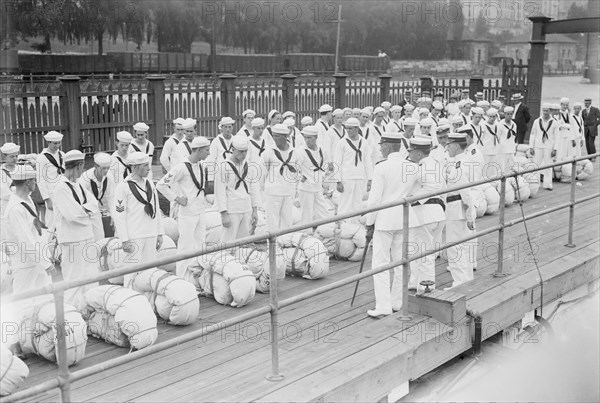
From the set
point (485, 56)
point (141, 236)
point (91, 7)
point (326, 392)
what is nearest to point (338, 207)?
point (141, 236)

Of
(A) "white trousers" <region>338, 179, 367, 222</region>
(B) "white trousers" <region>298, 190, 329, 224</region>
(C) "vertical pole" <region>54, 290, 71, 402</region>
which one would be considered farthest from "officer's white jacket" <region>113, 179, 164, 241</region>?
(A) "white trousers" <region>338, 179, 367, 222</region>

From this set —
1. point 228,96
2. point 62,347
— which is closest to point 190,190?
point 62,347

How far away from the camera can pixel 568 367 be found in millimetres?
8258

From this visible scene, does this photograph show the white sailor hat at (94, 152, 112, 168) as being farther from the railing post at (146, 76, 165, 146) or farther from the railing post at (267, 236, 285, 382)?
the railing post at (146, 76, 165, 146)

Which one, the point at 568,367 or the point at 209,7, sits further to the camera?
the point at 209,7

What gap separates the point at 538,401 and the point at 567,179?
9.82m

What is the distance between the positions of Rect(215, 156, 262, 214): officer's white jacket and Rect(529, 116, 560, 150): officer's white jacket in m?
8.69

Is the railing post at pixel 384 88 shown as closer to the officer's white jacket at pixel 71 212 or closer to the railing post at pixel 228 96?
the railing post at pixel 228 96

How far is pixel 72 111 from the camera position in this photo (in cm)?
1519

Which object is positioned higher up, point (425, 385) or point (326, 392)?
point (326, 392)

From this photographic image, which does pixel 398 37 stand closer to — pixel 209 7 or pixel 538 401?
pixel 209 7

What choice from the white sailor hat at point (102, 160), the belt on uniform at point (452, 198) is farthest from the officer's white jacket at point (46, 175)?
the belt on uniform at point (452, 198)

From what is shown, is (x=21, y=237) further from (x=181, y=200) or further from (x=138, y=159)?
(x=181, y=200)

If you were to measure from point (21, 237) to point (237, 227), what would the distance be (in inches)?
132
